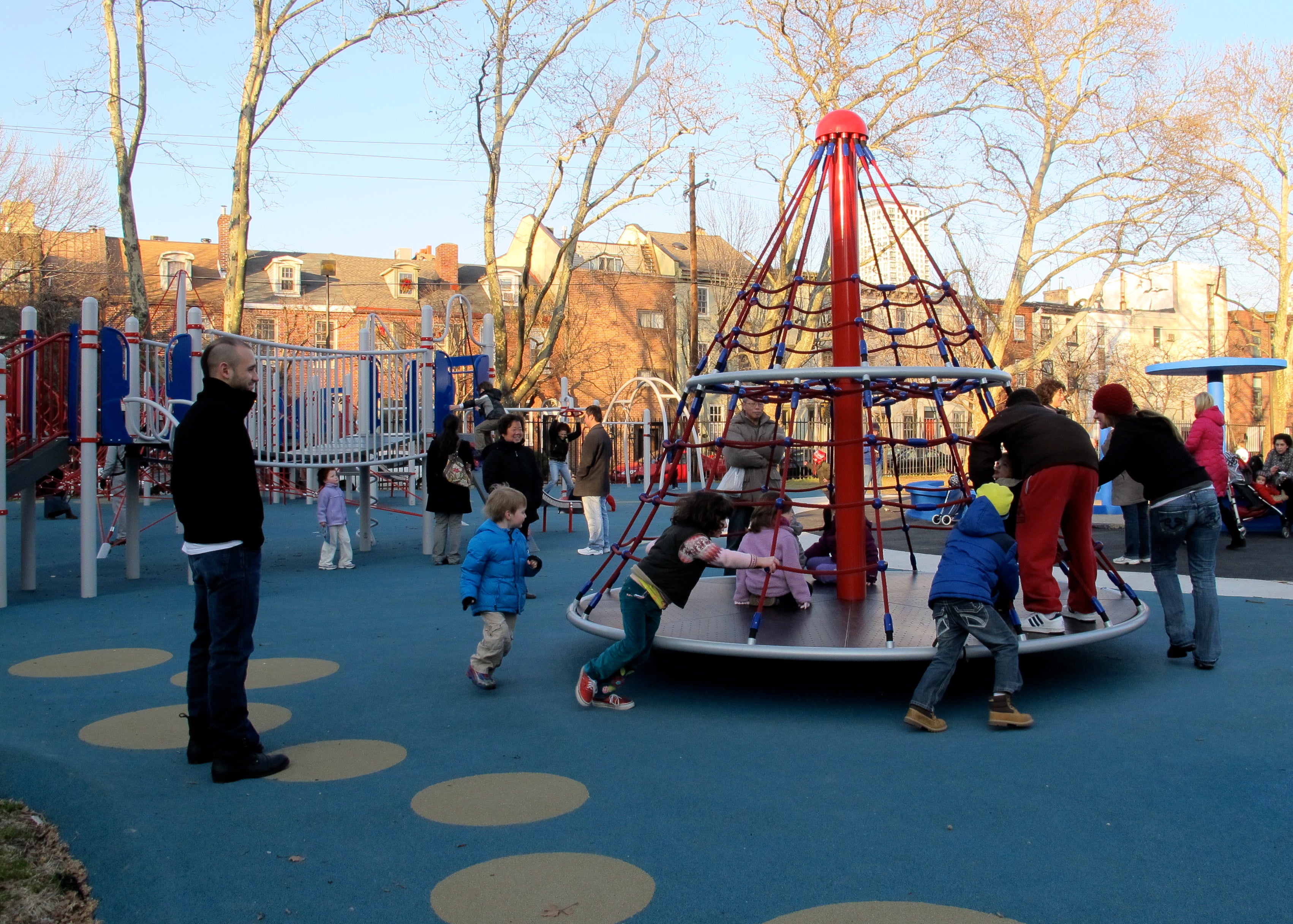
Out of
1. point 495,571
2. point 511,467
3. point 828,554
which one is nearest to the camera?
point 495,571

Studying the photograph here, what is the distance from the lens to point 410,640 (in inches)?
268

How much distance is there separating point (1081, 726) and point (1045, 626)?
0.82 m

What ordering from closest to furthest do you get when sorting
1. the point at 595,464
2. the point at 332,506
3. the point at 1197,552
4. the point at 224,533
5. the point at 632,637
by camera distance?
the point at 224,533, the point at 632,637, the point at 1197,552, the point at 332,506, the point at 595,464

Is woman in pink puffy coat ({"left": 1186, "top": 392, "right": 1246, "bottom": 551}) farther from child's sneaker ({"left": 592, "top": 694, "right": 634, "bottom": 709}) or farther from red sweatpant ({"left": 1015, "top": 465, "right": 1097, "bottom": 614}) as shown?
child's sneaker ({"left": 592, "top": 694, "right": 634, "bottom": 709})

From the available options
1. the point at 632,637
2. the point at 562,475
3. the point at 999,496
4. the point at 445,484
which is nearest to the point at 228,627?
the point at 632,637

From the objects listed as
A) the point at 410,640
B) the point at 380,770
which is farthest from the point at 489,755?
the point at 410,640

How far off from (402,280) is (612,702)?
39.1m

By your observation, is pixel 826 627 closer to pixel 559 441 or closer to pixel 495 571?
pixel 495 571

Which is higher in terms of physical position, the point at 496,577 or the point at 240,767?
the point at 496,577

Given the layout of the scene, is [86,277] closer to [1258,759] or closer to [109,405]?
[109,405]

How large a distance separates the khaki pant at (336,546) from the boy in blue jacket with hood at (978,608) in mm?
7593

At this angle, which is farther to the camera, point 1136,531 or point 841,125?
point 1136,531

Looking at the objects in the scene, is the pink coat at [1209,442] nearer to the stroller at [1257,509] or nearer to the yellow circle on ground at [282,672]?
the stroller at [1257,509]

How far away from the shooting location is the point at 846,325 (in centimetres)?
676
